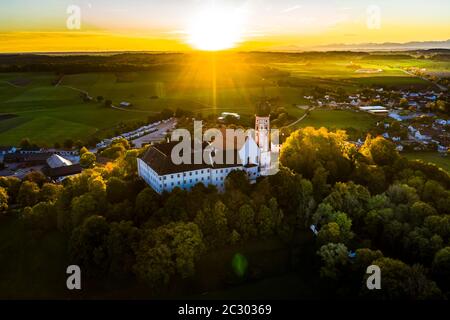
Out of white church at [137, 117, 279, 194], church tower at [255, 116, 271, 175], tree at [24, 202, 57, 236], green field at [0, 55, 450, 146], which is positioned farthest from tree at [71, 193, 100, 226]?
green field at [0, 55, 450, 146]

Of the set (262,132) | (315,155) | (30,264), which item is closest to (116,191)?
(30,264)

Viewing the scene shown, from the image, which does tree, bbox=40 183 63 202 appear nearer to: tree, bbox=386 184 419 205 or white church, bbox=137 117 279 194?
white church, bbox=137 117 279 194

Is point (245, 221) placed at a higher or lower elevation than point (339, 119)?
lower

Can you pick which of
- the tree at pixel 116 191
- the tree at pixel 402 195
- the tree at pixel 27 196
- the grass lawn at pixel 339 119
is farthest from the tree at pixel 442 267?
the grass lawn at pixel 339 119

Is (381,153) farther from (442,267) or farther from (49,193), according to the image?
(49,193)

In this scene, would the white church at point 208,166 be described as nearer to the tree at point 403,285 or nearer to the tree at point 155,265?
the tree at point 155,265
